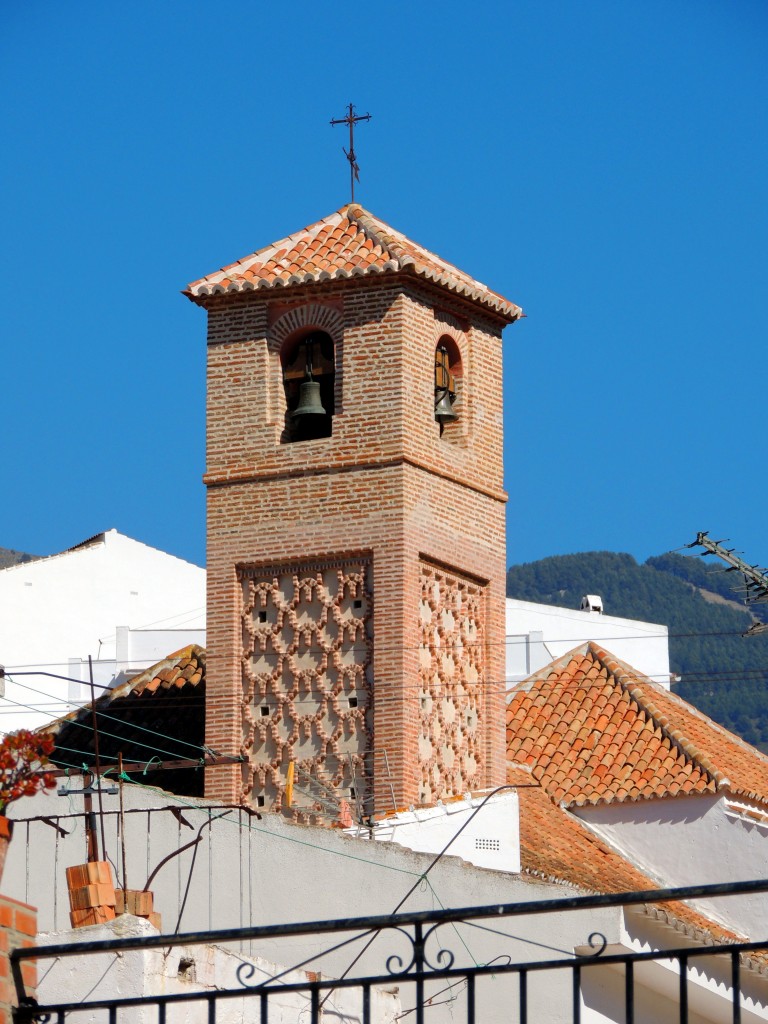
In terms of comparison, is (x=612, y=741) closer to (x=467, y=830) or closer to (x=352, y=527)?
(x=352, y=527)

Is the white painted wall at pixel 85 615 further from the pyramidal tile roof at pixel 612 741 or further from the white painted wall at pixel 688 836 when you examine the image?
the white painted wall at pixel 688 836

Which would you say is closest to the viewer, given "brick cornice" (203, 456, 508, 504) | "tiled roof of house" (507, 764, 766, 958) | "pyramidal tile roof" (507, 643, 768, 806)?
"tiled roof of house" (507, 764, 766, 958)

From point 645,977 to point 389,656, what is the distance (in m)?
5.05

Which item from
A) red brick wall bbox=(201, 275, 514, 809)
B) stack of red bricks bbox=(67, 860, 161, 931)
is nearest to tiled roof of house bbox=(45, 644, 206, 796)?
red brick wall bbox=(201, 275, 514, 809)

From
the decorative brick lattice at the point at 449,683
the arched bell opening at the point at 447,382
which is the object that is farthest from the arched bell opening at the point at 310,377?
the decorative brick lattice at the point at 449,683

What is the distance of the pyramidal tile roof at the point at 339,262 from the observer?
2288cm

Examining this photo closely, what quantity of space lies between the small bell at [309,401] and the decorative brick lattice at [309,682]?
1462 millimetres

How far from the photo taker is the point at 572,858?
2250 cm

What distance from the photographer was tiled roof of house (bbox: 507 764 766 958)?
21031 millimetres

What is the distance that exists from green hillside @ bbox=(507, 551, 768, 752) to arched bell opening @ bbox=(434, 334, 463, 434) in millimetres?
54347

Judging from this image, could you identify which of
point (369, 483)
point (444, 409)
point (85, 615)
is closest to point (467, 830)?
point (369, 483)

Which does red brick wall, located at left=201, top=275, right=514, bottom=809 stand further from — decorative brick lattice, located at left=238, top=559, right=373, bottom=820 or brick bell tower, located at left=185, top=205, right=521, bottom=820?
decorative brick lattice, located at left=238, top=559, right=373, bottom=820

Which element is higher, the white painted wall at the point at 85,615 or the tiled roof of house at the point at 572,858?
the white painted wall at the point at 85,615

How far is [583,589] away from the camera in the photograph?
384ft
